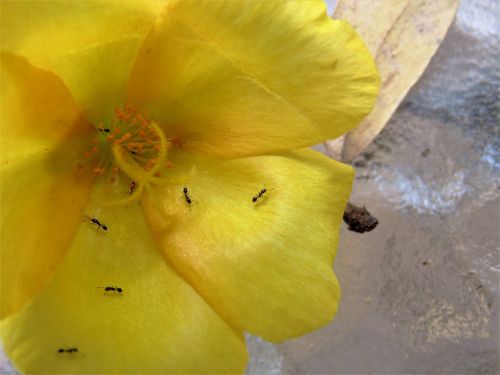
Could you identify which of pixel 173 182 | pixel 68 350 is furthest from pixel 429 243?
pixel 68 350

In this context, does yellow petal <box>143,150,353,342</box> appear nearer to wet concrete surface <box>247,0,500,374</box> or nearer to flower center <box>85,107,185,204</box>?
flower center <box>85,107,185,204</box>

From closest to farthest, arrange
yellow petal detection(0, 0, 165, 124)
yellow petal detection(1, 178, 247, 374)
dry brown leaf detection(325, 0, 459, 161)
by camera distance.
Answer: yellow petal detection(0, 0, 165, 124), yellow petal detection(1, 178, 247, 374), dry brown leaf detection(325, 0, 459, 161)

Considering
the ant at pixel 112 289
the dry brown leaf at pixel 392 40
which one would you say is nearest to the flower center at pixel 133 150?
the ant at pixel 112 289

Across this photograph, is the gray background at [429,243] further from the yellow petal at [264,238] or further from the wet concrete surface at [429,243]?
the yellow petal at [264,238]

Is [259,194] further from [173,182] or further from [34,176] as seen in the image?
[34,176]

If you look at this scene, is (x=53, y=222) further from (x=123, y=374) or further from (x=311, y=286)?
(x=311, y=286)

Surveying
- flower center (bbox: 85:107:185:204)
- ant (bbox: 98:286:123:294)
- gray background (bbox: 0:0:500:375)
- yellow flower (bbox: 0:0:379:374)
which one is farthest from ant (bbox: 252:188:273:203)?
gray background (bbox: 0:0:500:375)

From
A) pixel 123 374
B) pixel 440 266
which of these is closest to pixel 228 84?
pixel 123 374
